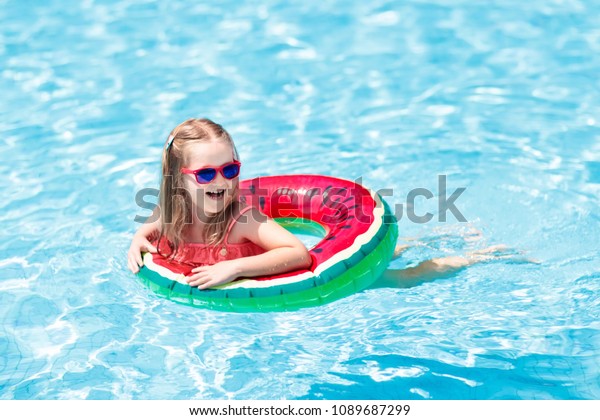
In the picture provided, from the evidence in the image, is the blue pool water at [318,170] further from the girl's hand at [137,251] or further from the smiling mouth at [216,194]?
the smiling mouth at [216,194]

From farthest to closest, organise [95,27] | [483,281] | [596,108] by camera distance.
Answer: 1. [95,27]
2. [596,108]
3. [483,281]

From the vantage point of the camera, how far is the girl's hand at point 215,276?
189 inches

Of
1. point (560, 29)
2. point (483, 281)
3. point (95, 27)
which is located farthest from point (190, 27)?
point (483, 281)

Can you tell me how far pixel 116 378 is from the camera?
4797 mm

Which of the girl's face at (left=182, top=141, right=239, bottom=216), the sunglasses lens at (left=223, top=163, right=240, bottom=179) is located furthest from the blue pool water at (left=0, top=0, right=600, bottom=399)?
the sunglasses lens at (left=223, top=163, right=240, bottom=179)

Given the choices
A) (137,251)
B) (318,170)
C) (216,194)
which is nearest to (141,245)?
(137,251)

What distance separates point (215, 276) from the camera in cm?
482

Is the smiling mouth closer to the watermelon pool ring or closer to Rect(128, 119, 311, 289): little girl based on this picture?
Rect(128, 119, 311, 289): little girl

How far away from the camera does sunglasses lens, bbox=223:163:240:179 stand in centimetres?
485

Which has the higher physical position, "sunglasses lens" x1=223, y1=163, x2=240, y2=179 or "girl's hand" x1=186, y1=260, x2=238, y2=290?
"sunglasses lens" x1=223, y1=163, x2=240, y2=179

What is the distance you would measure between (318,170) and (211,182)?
2.26 metres

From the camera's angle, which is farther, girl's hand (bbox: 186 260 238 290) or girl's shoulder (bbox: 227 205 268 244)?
girl's shoulder (bbox: 227 205 268 244)

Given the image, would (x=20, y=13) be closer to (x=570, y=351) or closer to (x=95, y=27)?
(x=95, y=27)
